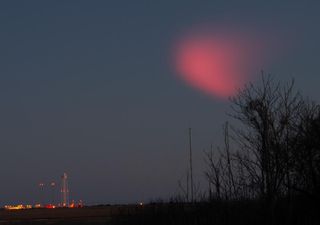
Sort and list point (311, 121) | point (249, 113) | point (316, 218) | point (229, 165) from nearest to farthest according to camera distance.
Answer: point (316, 218), point (311, 121), point (249, 113), point (229, 165)

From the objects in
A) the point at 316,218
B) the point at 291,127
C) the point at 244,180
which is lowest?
the point at 316,218

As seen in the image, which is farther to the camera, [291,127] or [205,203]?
[205,203]

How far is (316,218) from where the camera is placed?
22.2 meters

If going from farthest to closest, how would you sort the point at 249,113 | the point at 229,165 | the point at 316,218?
the point at 229,165 < the point at 249,113 < the point at 316,218

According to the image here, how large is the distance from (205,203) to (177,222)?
1.38m

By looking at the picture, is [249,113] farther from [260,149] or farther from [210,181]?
[210,181]

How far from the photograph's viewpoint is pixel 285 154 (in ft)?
76.6

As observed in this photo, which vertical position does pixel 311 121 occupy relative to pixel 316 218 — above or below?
above

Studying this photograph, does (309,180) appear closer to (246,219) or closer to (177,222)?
(246,219)

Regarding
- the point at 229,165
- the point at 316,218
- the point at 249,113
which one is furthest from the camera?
the point at 229,165

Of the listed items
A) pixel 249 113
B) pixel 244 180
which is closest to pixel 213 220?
pixel 244 180

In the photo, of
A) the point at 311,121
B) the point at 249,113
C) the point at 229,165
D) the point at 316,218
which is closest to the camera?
the point at 316,218

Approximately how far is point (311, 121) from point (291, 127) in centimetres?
86

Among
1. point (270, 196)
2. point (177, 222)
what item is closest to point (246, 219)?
point (270, 196)
